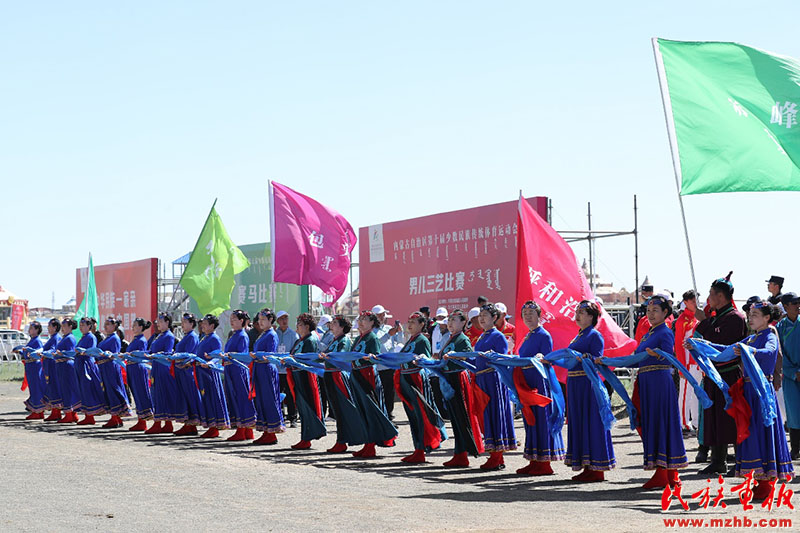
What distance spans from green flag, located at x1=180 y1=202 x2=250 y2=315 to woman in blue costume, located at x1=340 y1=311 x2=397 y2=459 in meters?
6.16

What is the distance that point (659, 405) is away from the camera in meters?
9.09

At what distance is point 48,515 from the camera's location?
786 cm

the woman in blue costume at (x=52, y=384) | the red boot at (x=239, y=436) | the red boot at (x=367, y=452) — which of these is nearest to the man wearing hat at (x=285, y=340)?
the red boot at (x=239, y=436)

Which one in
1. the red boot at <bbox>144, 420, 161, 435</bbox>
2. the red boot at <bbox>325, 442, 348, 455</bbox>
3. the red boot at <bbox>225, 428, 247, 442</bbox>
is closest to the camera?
the red boot at <bbox>325, 442, 348, 455</bbox>

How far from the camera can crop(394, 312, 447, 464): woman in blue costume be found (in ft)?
38.8

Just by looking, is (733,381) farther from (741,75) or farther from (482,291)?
(482,291)

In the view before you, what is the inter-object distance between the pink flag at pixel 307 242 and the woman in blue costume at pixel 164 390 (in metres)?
2.32

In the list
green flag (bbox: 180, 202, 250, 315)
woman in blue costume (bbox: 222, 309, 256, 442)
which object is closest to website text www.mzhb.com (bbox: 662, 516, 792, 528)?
woman in blue costume (bbox: 222, 309, 256, 442)

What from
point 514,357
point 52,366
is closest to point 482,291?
point 52,366

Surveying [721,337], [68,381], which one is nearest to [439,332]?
[68,381]

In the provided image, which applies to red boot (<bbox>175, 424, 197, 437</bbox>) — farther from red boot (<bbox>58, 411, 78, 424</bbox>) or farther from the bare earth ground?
red boot (<bbox>58, 411, 78, 424</bbox>)

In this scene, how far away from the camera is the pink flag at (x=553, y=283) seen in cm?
1142

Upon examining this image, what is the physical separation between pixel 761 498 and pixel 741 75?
414 centimetres

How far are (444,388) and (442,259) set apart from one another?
908 centimetres
